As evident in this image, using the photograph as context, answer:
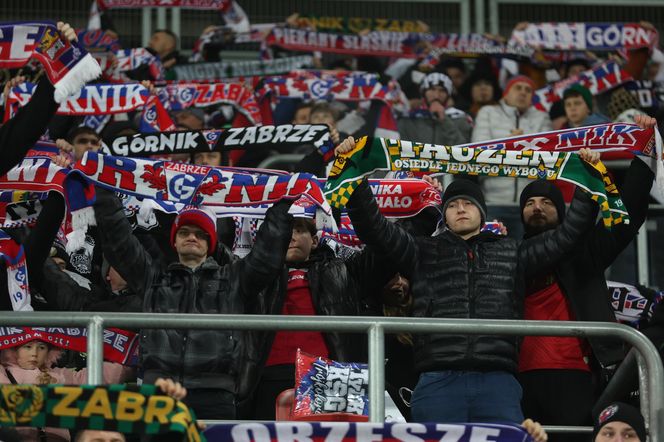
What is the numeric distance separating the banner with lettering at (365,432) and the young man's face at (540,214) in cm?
250

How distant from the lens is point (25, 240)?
941cm

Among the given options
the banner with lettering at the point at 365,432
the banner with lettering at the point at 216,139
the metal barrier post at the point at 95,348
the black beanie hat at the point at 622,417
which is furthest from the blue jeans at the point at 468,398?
the banner with lettering at the point at 216,139

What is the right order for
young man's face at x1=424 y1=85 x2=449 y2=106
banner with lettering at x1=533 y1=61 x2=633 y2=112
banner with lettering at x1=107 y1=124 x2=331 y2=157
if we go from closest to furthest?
1. banner with lettering at x1=107 y1=124 x2=331 y2=157
2. young man's face at x1=424 y1=85 x2=449 y2=106
3. banner with lettering at x1=533 y1=61 x2=633 y2=112

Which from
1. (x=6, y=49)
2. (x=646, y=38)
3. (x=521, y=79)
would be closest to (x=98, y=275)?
(x=6, y=49)

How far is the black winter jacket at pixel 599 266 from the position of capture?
354 inches

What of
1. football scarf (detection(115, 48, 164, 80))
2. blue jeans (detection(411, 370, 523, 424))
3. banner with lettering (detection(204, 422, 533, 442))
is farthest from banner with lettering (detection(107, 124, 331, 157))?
banner with lettering (detection(204, 422, 533, 442))

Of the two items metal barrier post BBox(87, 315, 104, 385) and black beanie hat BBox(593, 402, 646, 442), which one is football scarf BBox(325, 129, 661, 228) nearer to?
black beanie hat BBox(593, 402, 646, 442)

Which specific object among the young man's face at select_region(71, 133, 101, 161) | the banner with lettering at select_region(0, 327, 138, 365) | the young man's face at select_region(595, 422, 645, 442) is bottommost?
the young man's face at select_region(595, 422, 645, 442)

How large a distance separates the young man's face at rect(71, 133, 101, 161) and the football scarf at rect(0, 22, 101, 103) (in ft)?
6.72

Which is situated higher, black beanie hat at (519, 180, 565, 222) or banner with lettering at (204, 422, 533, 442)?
black beanie hat at (519, 180, 565, 222)

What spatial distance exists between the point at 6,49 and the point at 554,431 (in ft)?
12.5

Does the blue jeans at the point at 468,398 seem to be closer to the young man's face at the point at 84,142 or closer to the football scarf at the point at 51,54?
the football scarf at the point at 51,54

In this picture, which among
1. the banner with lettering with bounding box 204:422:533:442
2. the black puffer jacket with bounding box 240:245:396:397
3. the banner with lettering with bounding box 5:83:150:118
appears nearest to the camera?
the banner with lettering with bounding box 204:422:533:442

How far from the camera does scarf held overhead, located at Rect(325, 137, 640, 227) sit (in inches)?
349
